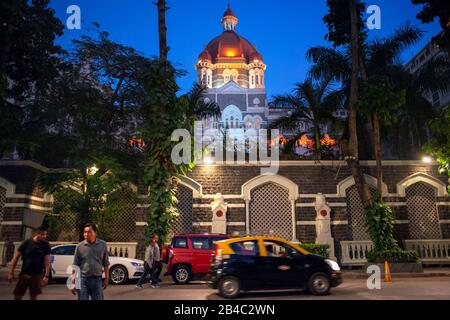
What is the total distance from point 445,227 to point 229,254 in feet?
45.1

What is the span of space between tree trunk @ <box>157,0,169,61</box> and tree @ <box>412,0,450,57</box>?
35.0 feet

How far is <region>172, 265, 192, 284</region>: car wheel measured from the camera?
1284 cm

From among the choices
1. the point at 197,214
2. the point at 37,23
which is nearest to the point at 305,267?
the point at 197,214

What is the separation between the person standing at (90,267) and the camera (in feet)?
19.6

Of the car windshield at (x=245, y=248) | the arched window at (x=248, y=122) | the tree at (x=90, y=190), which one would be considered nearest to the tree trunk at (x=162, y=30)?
the tree at (x=90, y=190)

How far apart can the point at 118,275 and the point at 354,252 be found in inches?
421

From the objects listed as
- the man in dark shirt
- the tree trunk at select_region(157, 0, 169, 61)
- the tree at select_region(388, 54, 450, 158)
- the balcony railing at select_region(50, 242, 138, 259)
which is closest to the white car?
the balcony railing at select_region(50, 242, 138, 259)

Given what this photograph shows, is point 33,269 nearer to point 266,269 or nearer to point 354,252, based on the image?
point 266,269

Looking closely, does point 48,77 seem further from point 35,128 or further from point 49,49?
point 35,128

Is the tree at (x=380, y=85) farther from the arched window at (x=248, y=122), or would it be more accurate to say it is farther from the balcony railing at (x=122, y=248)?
the arched window at (x=248, y=122)

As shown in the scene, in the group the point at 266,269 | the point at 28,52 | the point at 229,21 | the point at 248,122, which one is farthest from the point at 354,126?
the point at 229,21

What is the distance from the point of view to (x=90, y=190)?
50.6 ft

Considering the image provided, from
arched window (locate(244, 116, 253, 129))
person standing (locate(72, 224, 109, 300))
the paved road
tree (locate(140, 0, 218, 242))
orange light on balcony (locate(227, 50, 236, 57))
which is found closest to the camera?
person standing (locate(72, 224, 109, 300))

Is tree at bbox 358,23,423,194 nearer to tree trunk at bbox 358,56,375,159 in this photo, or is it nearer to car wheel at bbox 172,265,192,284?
tree trunk at bbox 358,56,375,159
